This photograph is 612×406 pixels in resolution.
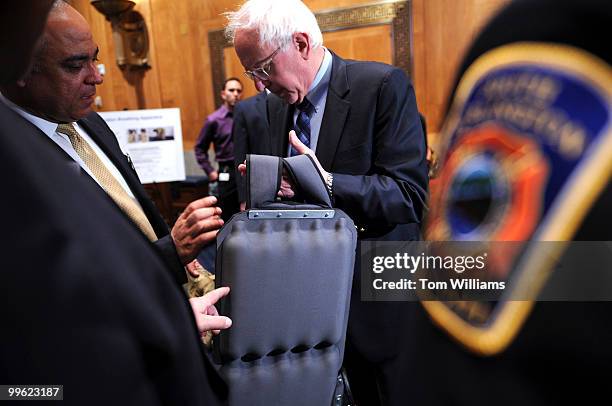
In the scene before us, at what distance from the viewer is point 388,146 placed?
160 cm

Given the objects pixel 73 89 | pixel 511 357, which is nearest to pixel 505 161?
pixel 511 357

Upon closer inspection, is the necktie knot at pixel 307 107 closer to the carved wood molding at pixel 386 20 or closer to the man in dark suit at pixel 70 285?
the man in dark suit at pixel 70 285

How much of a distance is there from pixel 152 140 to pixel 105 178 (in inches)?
146

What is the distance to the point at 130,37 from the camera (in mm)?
7277

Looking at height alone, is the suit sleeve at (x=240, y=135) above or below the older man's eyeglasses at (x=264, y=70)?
below

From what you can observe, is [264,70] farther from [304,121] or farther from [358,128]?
[358,128]

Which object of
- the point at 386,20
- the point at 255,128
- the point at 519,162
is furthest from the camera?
the point at 386,20

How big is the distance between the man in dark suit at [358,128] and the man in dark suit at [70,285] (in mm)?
1045

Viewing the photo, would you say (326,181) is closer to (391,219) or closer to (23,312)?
(391,219)

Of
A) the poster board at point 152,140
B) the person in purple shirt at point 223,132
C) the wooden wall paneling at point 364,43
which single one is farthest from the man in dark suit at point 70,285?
the wooden wall paneling at point 364,43

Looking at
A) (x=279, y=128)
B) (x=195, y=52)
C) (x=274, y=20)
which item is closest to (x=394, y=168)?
(x=279, y=128)

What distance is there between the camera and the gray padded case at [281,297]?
1.08 m

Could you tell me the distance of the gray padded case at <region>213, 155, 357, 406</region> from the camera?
108cm

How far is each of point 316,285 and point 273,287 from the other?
11 cm
